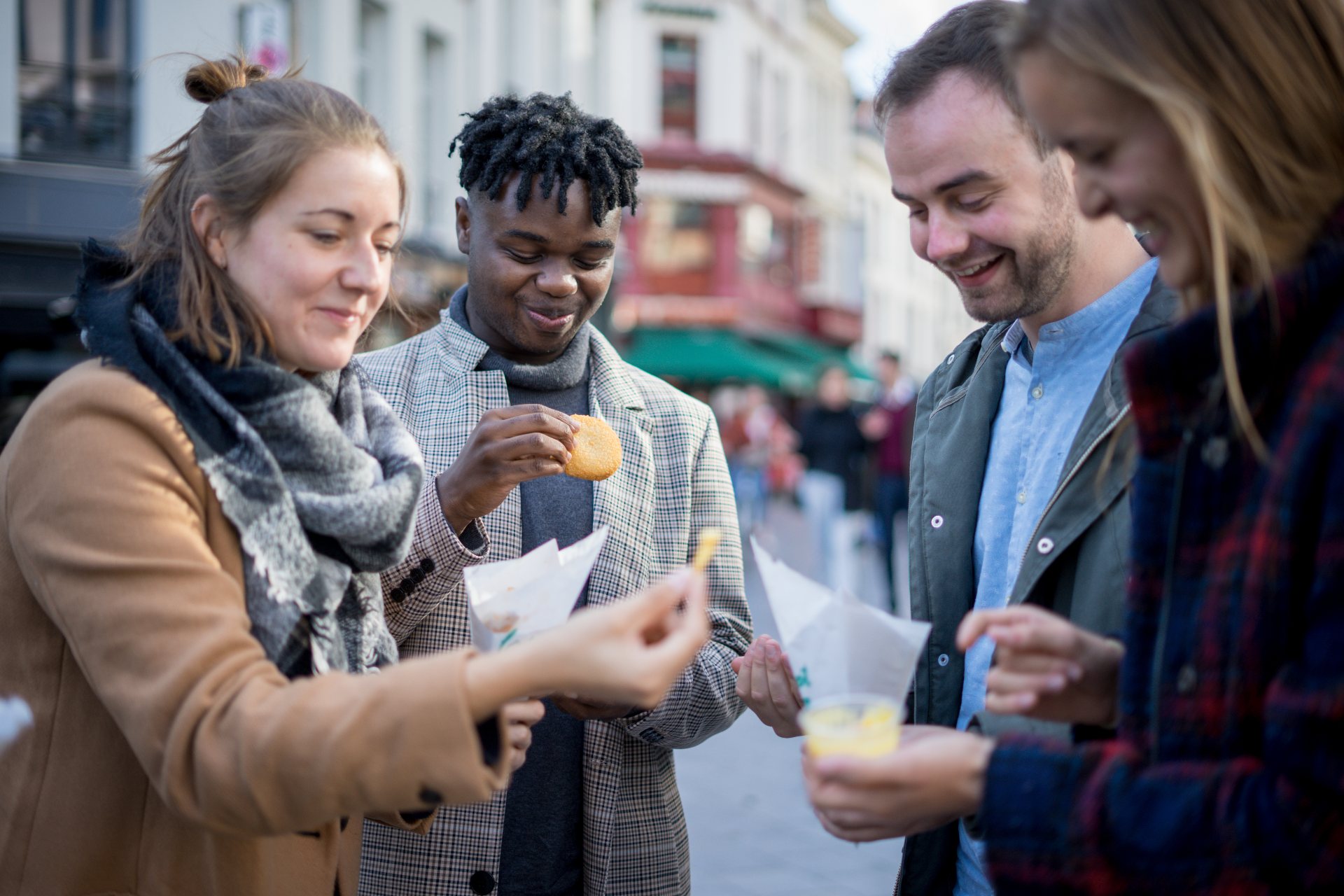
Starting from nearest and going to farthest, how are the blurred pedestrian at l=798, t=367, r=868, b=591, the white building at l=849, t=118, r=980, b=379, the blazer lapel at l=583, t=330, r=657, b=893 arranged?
the blazer lapel at l=583, t=330, r=657, b=893 → the blurred pedestrian at l=798, t=367, r=868, b=591 → the white building at l=849, t=118, r=980, b=379

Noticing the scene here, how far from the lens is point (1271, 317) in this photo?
143 cm

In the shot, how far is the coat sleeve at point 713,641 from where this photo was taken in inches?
106

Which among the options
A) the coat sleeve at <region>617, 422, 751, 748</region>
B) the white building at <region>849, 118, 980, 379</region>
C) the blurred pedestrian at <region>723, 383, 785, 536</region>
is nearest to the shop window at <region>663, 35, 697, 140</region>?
the blurred pedestrian at <region>723, 383, 785, 536</region>

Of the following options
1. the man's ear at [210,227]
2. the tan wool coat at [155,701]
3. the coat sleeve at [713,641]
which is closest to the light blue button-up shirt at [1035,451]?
the coat sleeve at [713,641]

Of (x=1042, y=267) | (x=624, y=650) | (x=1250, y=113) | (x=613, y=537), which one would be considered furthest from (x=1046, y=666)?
(x=613, y=537)

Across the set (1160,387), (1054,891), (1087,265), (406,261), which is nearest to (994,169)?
(1087,265)

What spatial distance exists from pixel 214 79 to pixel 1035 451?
167 centimetres

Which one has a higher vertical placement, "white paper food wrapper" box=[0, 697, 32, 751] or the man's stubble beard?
the man's stubble beard

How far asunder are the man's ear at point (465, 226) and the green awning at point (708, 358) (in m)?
21.2

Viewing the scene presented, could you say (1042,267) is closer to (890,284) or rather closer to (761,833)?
(761,833)

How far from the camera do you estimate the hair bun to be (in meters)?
2.11

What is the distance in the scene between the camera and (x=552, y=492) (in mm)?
2955

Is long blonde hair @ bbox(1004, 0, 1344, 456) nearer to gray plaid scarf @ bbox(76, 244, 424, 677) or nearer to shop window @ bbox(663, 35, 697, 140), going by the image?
gray plaid scarf @ bbox(76, 244, 424, 677)

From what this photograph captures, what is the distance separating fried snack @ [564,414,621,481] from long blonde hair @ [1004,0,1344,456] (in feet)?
4.90
